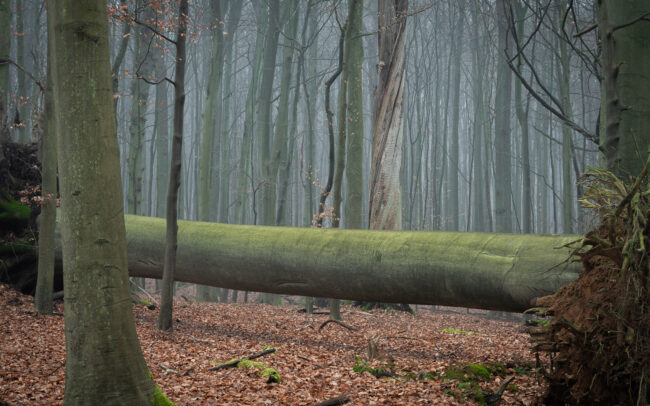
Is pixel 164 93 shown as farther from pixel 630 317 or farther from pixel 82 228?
pixel 630 317

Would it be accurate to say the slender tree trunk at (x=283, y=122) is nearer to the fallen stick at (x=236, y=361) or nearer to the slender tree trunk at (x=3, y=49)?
the slender tree trunk at (x=3, y=49)

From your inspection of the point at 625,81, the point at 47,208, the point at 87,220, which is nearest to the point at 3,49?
the point at 47,208

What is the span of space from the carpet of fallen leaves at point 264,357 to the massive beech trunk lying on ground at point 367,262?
0.72 m

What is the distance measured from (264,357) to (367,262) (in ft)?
5.82

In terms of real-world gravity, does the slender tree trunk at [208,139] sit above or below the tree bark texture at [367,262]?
above

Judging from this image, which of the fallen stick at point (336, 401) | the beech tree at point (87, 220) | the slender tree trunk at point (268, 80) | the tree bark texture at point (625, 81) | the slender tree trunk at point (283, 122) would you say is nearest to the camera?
the beech tree at point (87, 220)

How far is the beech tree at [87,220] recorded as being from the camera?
10.1ft

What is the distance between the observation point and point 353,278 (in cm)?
621

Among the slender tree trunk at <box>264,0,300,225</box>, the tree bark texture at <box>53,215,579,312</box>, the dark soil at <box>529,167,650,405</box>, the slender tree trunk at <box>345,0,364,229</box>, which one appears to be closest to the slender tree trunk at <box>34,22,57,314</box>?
the tree bark texture at <box>53,215,579,312</box>

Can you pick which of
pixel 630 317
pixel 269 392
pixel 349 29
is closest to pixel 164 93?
pixel 349 29

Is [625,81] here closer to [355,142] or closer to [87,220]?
[87,220]

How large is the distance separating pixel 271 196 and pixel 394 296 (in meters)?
7.94

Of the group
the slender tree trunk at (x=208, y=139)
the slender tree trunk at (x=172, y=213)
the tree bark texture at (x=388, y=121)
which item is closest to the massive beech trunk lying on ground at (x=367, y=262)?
the slender tree trunk at (x=172, y=213)

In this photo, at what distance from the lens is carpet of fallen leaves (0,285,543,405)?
13.2 feet
